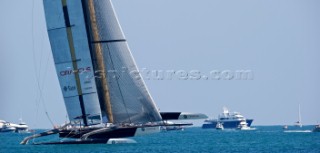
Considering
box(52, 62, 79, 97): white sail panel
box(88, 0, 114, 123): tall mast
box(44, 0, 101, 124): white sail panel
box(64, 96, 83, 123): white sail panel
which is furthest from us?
box(64, 96, 83, 123): white sail panel

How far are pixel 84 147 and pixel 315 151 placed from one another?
697 inches

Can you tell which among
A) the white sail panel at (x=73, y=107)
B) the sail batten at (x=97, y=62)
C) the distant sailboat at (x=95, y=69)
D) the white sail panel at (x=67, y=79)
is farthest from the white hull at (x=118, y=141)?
the white sail panel at (x=67, y=79)

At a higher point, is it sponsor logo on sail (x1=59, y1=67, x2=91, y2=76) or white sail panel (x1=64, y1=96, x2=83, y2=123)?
sponsor logo on sail (x1=59, y1=67, x2=91, y2=76)

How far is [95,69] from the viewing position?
224 ft

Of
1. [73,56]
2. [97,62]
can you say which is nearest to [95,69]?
[97,62]

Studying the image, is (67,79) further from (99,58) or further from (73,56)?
(99,58)

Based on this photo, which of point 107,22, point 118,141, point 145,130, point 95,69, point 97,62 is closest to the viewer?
point 145,130

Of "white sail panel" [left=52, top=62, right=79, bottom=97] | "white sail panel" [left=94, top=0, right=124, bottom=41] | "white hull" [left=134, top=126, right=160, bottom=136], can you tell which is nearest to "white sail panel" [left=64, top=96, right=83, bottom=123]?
"white sail panel" [left=52, top=62, right=79, bottom=97]

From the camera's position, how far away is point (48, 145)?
235 ft

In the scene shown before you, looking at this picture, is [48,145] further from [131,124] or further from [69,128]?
[131,124]

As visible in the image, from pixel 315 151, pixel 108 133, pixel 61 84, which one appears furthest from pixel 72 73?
pixel 315 151

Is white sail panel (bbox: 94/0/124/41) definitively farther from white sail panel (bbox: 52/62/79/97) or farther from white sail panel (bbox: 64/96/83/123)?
white sail panel (bbox: 64/96/83/123)

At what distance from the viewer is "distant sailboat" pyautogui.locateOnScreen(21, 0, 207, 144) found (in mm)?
67125

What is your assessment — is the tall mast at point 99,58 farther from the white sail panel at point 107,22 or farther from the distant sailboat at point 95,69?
the white sail panel at point 107,22
